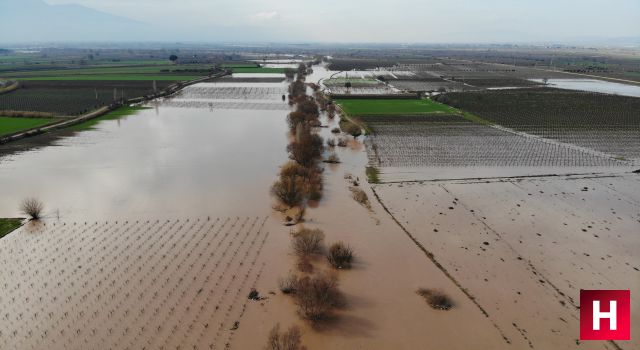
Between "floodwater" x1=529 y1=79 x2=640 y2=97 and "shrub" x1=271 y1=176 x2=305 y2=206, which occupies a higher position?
"floodwater" x1=529 y1=79 x2=640 y2=97

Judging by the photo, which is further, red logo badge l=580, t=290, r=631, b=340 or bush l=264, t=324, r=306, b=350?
red logo badge l=580, t=290, r=631, b=340

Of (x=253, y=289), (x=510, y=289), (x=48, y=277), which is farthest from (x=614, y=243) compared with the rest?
(x=48, y=277)

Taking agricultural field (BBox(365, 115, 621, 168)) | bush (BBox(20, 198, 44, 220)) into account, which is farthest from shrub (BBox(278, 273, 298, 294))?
agricultural field (BBox(365, 115, 621, 168))

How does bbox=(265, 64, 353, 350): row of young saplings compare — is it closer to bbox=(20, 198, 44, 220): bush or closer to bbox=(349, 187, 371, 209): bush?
bbox=(349, 187, 371, 209): bush

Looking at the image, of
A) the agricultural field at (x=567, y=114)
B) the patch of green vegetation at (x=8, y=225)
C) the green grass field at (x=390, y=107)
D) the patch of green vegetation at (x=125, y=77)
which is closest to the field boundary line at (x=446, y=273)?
the patch of green vegetation at (x=8, y=225)

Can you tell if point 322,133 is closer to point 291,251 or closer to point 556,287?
point 291,251

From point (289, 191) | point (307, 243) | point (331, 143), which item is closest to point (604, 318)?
point (307, 243)

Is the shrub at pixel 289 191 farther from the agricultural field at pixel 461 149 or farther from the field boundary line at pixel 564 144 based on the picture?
the field boundary line at pixel 564 144
